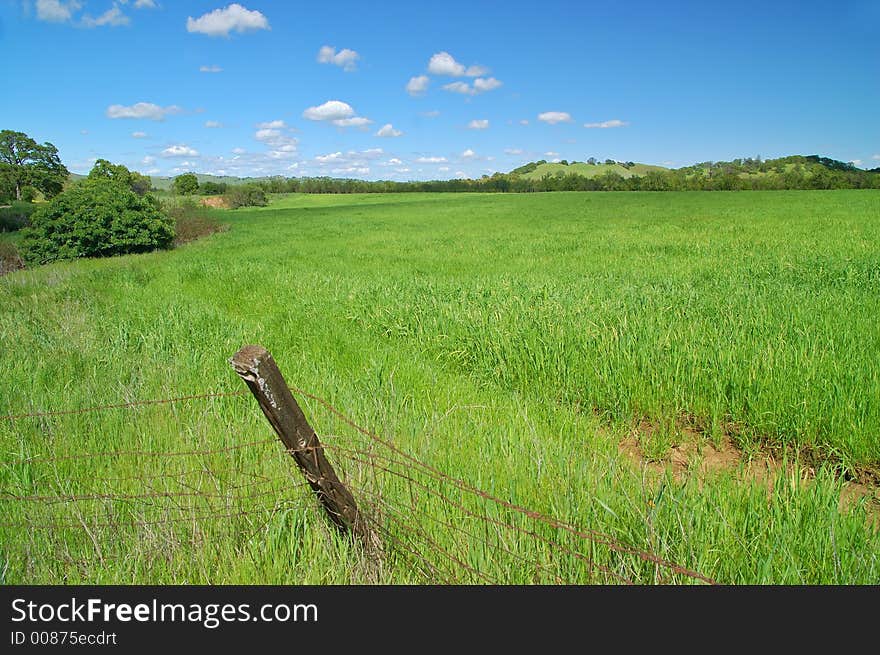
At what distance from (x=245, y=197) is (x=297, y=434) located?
312 feet

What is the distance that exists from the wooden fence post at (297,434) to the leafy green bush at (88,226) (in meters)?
27.0

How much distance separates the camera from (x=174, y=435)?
14.0 feet

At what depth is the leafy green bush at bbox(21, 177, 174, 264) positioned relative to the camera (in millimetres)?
24047

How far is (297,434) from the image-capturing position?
7.78ft

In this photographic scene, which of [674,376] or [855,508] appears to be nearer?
[855,508]

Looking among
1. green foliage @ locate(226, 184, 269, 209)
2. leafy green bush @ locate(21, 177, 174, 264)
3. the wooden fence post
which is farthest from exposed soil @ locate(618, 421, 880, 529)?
green foliage @ locate(226, 184, 269, 209)

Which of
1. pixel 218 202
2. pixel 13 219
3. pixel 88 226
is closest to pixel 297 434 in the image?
pixel 88 226

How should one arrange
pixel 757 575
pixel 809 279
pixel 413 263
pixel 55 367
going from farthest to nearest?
pixel 413 263 < pixel 809 279 < pixel 55 367 < pixel 757 575

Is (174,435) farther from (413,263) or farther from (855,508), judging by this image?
(413,263)

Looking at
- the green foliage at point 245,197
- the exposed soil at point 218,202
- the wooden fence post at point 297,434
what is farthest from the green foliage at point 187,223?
the green foliage at point 245,197

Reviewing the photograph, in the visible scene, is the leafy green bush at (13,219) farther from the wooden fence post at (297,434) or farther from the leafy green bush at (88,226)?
the wooden fence post at (297,434)

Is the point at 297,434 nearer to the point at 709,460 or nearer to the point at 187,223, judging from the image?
the point at 709,460

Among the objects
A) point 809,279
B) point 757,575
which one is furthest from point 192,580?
point 809,279

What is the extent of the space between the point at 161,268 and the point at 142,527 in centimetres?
1600
